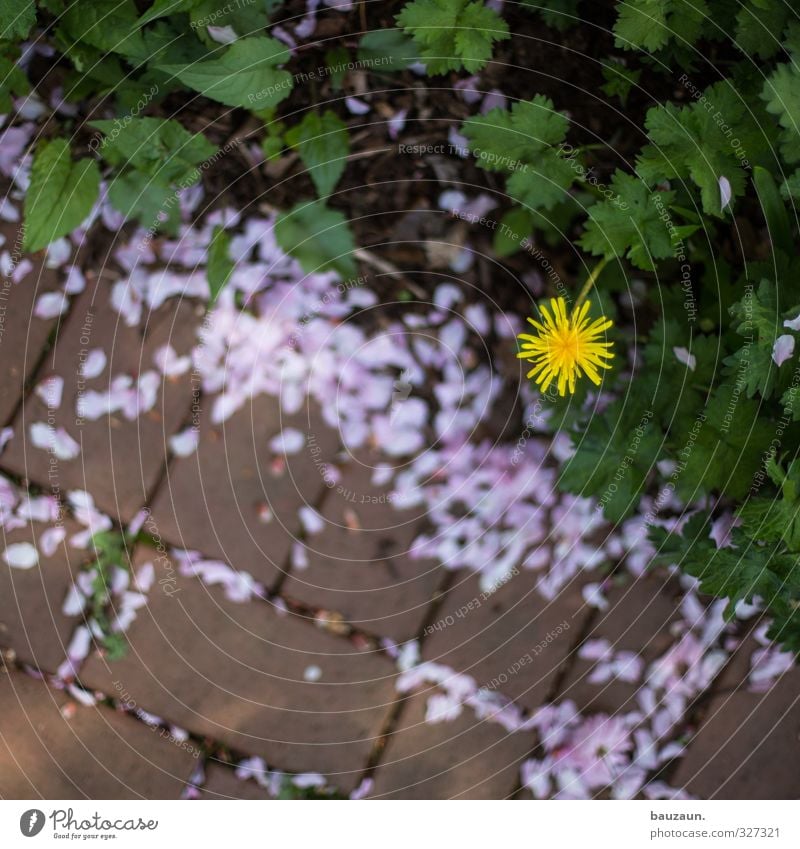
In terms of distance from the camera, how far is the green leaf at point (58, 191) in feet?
2.23

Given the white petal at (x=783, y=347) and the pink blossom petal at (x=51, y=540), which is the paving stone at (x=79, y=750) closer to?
the pink blossom petal at (x=51, y=540)

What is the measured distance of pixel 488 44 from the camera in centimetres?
62

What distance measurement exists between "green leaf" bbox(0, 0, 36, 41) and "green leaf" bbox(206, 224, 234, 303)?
23cm

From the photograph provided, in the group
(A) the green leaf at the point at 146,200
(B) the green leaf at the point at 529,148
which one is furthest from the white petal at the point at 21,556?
(B) the green leaf at the point at 529,148

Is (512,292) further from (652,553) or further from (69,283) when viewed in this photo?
(69,283)

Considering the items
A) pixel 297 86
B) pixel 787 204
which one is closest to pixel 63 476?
pixel 297 86

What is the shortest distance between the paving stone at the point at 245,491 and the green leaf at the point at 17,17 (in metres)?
0.37

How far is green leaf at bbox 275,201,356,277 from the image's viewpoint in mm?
696

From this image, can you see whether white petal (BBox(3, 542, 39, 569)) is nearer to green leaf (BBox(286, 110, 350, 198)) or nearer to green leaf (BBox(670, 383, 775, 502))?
green leaf (BBox(286, 110, 350, 198))

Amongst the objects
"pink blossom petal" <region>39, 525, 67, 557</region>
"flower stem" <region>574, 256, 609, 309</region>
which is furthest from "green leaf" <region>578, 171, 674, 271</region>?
"pink blossom petal" <region>39, 525, 67, 557</region>

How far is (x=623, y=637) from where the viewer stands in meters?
0.72

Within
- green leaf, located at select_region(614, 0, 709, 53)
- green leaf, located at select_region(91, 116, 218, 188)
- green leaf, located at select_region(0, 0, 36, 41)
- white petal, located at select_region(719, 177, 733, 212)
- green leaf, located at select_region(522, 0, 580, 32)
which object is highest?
green leaf, located at select_region(0, 0, 36, 41)

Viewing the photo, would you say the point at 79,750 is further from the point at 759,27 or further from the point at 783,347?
the point at 759,27

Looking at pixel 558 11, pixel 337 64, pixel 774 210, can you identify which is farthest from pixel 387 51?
pixel 774 210
